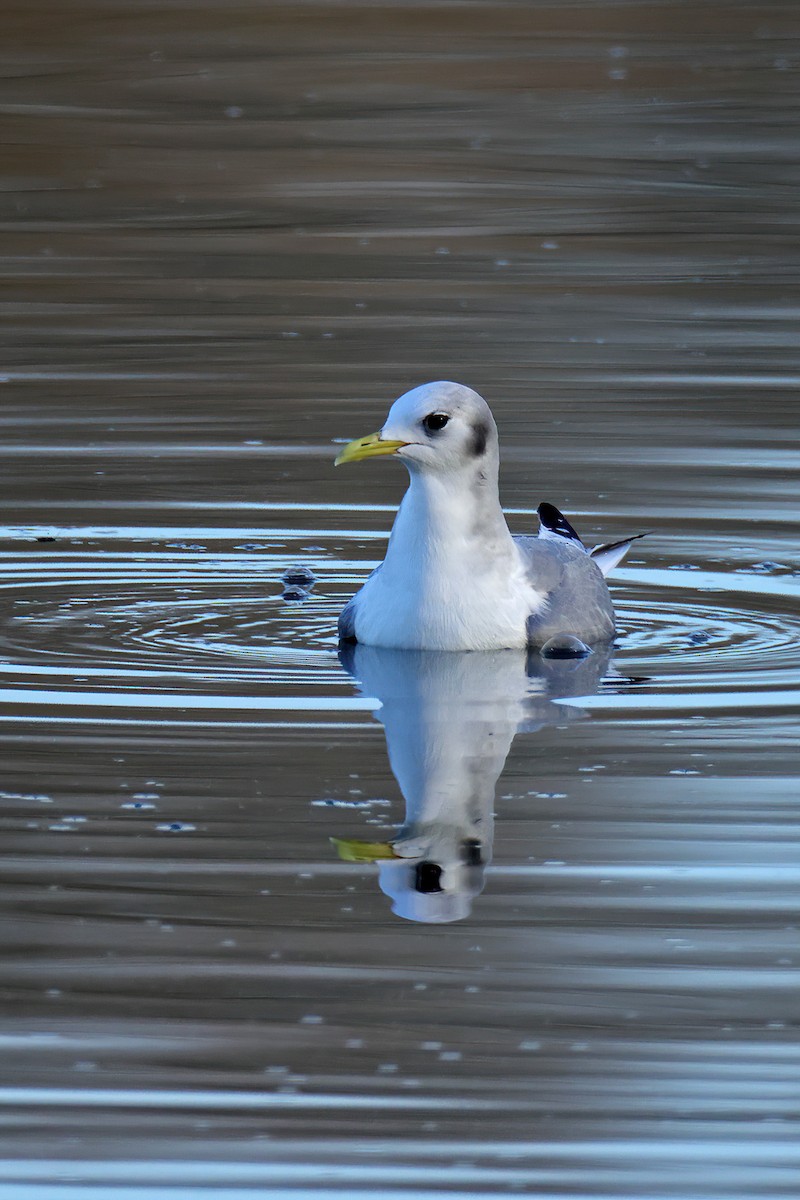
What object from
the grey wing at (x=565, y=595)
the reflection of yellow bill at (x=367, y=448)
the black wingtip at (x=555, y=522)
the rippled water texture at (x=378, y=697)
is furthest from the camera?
the black wingtip at (x=555, y=522)

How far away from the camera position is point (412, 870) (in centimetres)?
661

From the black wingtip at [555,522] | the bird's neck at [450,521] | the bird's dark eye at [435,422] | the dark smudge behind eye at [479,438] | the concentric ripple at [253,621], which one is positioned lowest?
the concentric ripple at [253,621]

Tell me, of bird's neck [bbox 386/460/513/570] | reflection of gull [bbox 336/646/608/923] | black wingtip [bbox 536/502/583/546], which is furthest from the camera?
black wingtip [bbox 536/502/583/546]

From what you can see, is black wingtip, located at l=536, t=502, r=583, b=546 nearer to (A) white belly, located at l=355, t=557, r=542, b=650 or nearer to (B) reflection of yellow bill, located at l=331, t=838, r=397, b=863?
(A) white belly, located at l=355, t=557, r=542, b=650

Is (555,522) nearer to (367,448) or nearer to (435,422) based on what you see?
(435,422)

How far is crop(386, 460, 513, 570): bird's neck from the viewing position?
9.27m

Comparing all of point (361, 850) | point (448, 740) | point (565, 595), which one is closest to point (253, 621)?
point (565, 595)

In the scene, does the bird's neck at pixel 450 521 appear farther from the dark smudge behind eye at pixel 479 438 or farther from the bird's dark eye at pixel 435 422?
the bird's dark eye at pixel 435 422

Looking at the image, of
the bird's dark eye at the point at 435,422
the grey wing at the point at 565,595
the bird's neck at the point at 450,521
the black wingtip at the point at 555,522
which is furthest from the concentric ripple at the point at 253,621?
the bird's dark eye at the point at 435,422

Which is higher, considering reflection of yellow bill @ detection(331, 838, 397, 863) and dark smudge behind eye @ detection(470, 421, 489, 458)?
dark smudge behind eye @ detection(470, 421, 489, 458)

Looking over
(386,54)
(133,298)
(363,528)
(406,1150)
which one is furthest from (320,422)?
(386,54)

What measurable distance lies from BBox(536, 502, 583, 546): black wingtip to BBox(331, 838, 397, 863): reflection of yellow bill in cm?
376

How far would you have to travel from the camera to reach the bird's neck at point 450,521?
9.27 m

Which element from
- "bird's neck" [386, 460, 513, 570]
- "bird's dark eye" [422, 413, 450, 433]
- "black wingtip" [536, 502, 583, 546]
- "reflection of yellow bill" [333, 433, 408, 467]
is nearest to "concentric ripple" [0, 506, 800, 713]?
"black wingtip" [536, 502, 583, 546]
